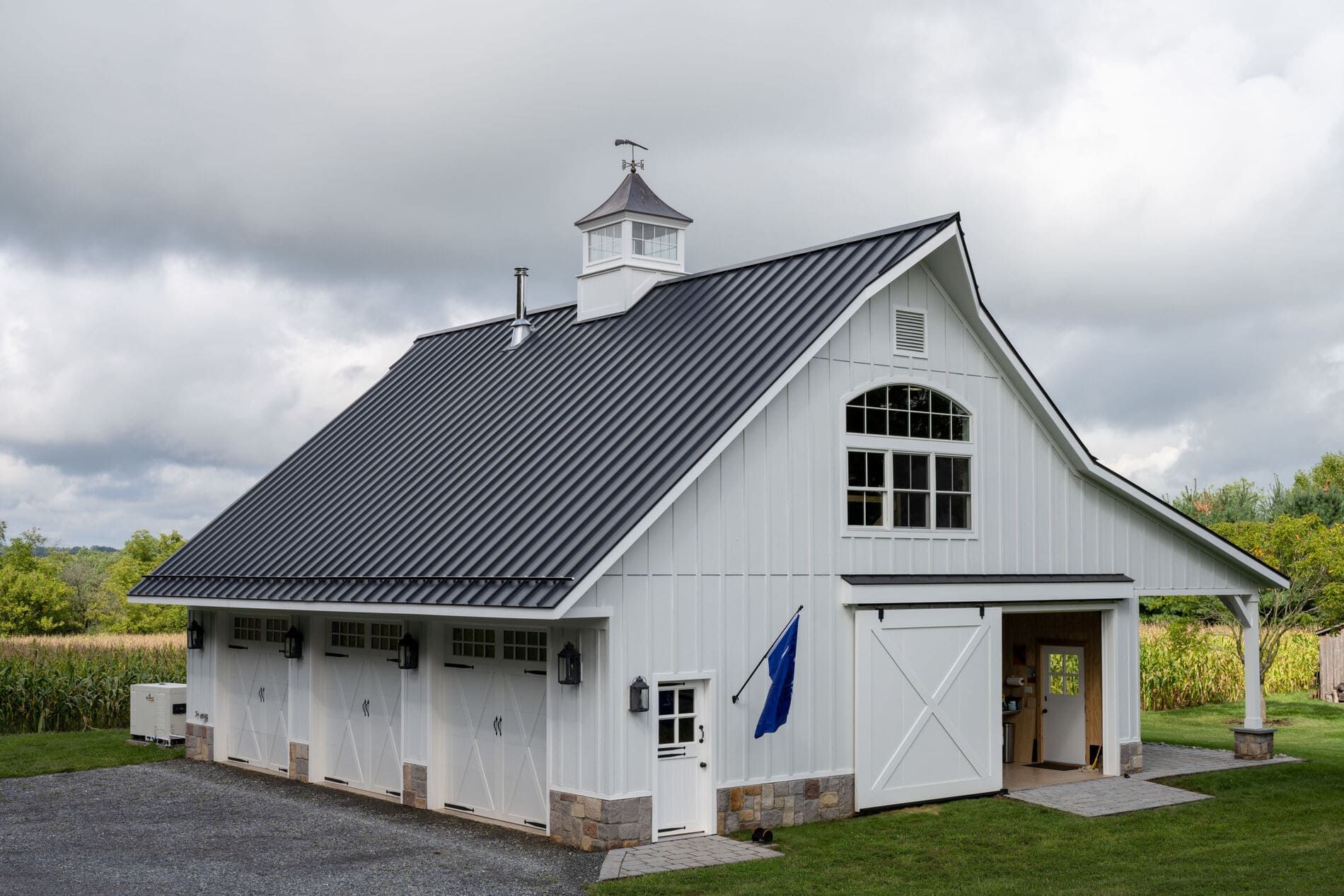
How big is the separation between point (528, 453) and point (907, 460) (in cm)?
459

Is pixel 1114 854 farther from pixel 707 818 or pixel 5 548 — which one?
pixel 5 548

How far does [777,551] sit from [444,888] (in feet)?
16.6

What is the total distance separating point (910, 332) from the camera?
637 inches

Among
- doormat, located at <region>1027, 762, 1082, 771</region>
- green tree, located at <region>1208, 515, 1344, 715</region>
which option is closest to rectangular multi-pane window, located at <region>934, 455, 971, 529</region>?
doormat, located at <region>1027, 762, 1082, 771</region>

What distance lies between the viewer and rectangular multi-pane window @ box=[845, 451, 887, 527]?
614 inches

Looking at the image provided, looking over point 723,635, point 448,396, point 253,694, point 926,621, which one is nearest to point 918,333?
point 926,621

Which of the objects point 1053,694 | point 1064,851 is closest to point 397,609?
point 1064,851

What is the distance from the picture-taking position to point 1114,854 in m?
13.6

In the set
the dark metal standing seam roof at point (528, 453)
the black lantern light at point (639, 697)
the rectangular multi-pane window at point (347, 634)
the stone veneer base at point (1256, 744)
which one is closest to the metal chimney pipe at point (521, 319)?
the dark metal standing seam roof at point (528, 453)

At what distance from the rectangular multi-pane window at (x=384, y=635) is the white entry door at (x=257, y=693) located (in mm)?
2326

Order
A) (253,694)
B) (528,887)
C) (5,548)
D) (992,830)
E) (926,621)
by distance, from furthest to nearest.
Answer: (5,548), (253,694), (926,621), (992,830), (528,887)

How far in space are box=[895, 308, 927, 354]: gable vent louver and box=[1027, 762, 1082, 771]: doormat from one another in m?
6.81

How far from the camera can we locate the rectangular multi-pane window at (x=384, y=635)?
1655cm

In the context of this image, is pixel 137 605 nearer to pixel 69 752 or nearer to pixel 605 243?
pixel 69 752
